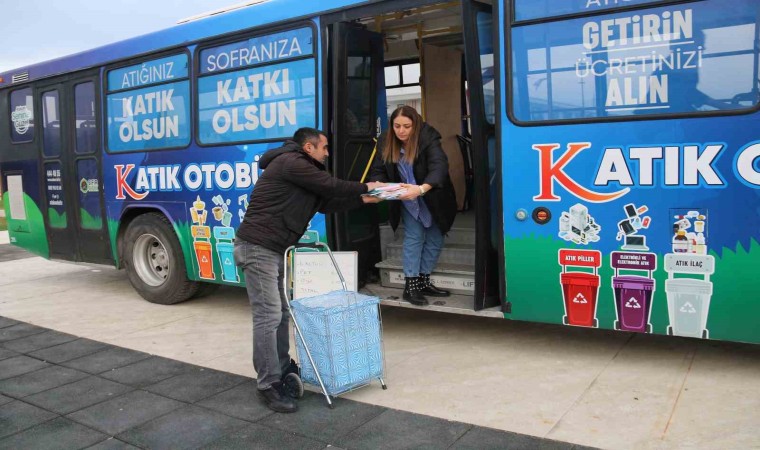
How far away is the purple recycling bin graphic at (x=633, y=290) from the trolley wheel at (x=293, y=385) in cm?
211

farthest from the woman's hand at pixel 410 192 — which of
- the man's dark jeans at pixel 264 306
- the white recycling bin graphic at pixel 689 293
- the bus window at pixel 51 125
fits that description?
the bus window at pixel 51 125

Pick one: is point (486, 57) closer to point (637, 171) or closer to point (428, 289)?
point (637, 171)

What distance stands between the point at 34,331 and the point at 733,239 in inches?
236

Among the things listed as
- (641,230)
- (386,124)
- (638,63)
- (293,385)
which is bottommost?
(293,385)

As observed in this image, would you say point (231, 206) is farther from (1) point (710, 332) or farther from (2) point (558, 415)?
(1) point (710, 332)

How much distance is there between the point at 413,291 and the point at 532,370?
3.82 ft

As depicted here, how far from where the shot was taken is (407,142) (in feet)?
17.5

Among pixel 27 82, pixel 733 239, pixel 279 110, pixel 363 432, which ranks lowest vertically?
pixel 363 432

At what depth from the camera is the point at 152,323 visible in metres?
6.55

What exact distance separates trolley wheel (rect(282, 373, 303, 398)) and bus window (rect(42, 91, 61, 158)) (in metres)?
5.24

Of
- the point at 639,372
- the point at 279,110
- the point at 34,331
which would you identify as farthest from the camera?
the point at 34,331

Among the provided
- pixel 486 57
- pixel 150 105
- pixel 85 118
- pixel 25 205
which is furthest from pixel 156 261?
pixel 486 57

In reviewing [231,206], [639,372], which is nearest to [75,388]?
[231,206]

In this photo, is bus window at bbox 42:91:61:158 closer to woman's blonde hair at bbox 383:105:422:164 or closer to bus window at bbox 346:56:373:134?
bus window at bbox 346:56:373:134
